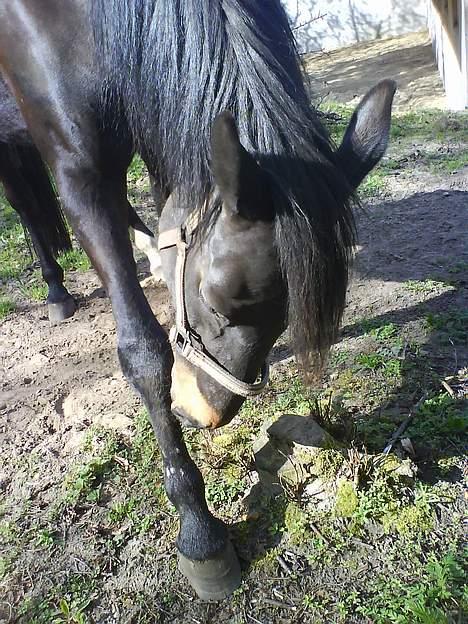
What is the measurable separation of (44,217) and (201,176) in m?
2.41

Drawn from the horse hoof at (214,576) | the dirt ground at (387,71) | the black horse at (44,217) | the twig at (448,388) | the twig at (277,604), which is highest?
the black horse at (44,217)

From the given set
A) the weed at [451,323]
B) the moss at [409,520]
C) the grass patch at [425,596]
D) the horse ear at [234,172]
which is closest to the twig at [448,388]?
the weed at [451,323]

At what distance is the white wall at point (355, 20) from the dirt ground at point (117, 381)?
7476 millimetres

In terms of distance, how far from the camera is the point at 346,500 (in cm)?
206

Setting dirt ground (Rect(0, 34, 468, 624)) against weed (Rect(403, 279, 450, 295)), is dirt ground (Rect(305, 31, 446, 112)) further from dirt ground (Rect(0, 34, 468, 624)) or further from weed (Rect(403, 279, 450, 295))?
weed (Rect(403, 279, 450, 295))

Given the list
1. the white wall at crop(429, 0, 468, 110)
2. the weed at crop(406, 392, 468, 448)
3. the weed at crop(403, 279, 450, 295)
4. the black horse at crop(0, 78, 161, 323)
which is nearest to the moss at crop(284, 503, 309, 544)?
the weed at crop(406, 392, 468, 448)

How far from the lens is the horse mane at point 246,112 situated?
1352 mm

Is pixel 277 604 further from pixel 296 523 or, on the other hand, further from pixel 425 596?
pixel 425 596

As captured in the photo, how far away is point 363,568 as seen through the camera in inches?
75.1

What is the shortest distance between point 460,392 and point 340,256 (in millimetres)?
1390

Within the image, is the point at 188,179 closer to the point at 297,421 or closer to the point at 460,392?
the point at 297,421

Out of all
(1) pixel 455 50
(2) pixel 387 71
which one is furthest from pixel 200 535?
(2) pixel 387 71

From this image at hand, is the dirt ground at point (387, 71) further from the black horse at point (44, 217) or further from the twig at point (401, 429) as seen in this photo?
the twig at point (401, 429)

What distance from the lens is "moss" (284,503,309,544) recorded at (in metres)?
2.03
